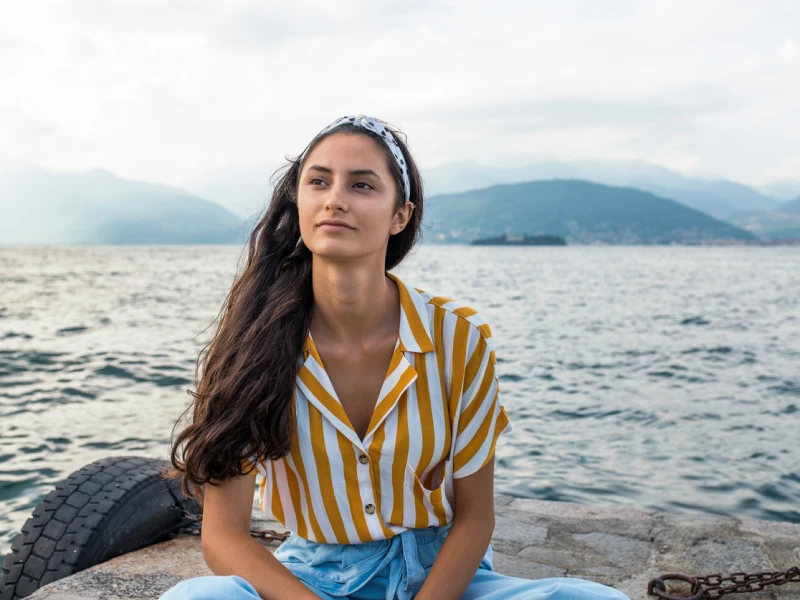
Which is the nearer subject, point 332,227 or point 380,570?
point 332,227

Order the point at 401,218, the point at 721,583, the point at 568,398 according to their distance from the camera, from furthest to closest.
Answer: the point at 568,398
the point at 721,583
the point at 401,218

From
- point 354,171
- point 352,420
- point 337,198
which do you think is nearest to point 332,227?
point 337,198

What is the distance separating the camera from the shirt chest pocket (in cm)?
246

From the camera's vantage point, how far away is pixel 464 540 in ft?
8.13

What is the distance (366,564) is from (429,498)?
0.31 meters

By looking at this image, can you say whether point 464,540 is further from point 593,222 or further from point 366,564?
point 593,222

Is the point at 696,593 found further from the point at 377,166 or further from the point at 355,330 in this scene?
the point at 377,166

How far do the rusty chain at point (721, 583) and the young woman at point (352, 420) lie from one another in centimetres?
150

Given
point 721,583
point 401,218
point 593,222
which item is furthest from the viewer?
point 593,222

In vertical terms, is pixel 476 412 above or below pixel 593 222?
below

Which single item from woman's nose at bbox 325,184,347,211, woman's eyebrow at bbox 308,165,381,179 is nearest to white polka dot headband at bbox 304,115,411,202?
woman's eyebrow at bbox 308,165,381,179

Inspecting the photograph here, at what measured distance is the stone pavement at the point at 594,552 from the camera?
3.70m

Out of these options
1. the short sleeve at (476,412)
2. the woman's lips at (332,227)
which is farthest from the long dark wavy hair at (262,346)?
the short sleeve at (476,412)

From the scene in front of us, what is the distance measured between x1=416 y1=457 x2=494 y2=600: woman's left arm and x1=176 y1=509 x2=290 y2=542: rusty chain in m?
1.92
